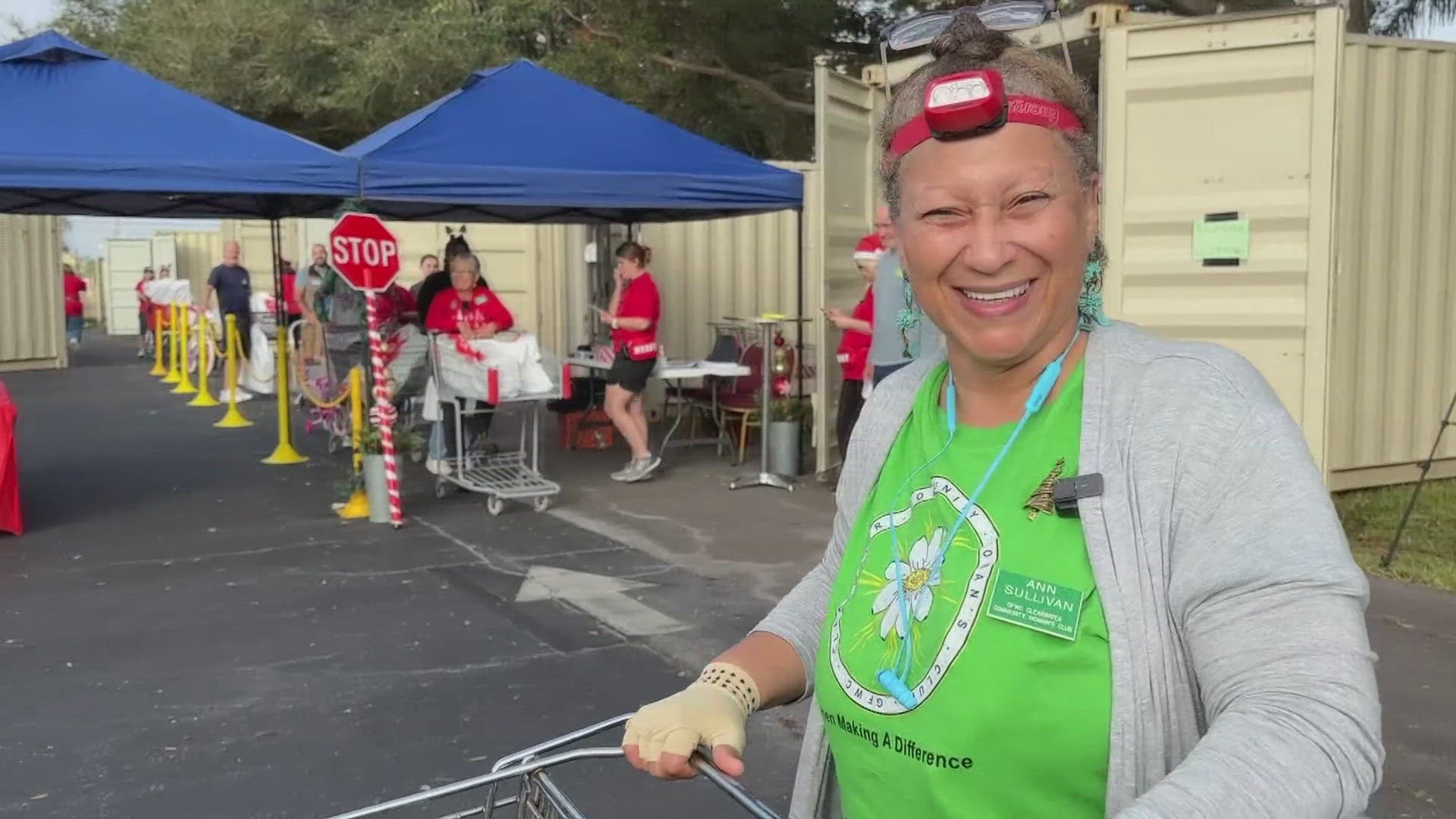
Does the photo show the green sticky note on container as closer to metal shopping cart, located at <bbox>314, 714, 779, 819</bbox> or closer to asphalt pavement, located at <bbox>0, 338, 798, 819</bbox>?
asphalt pavement, located at <bbox>0, 338, 798, 819</bbox>

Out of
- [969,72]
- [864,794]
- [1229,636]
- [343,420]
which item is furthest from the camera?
[343,420]

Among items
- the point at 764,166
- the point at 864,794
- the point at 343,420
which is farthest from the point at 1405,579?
the point at 343,420

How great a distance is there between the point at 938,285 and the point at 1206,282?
240 inches

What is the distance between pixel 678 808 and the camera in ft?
12.7

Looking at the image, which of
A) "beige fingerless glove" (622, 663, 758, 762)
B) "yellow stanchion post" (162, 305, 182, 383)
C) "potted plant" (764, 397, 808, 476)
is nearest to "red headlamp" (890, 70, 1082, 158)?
"beige fingerless glove" (622, 663, 758, 762)

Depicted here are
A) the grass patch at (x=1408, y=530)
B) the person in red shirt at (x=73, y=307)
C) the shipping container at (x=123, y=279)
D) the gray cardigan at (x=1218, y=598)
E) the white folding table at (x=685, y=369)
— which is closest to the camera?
the gray cardigan at (x=1218, y=598)

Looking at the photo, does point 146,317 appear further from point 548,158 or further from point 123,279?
point 548,158

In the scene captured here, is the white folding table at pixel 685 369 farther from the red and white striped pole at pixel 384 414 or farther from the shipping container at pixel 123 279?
the shipping container at pixel 123 279

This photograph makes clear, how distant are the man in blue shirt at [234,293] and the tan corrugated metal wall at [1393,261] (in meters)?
13.0

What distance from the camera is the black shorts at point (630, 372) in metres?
9.70

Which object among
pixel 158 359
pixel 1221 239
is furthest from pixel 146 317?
pixel 1221 239

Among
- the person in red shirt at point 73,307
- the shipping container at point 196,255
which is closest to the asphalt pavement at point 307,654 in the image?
the person in red shirt at point 73,307

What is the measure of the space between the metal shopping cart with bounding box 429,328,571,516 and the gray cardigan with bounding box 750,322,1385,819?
23.8ft

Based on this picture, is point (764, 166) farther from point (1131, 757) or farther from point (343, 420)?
point (1131, 757)
